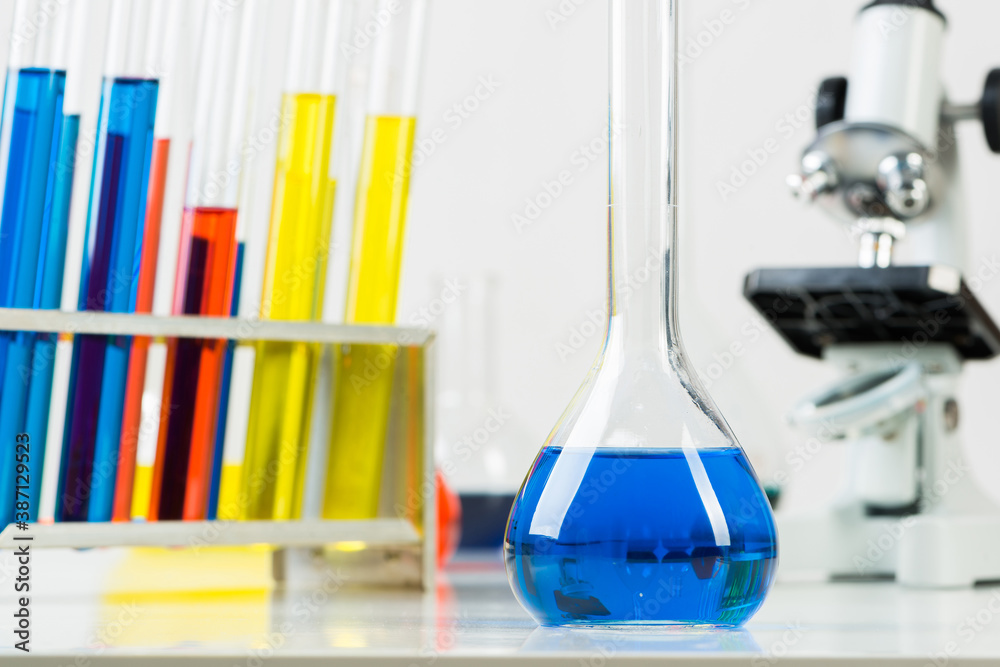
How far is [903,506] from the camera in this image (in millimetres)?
1018

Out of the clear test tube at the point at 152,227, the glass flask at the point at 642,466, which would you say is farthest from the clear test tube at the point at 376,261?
the glass flask at the point at 642,466

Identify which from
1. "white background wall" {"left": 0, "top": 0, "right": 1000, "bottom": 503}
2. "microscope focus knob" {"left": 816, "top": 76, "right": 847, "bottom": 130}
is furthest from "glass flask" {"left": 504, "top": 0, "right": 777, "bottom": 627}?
"white background wall" {"left": 0, "top": 0, "right": 1000, "bottom": 503}

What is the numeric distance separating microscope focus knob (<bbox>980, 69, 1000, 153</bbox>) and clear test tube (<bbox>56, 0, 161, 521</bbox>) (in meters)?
0.75

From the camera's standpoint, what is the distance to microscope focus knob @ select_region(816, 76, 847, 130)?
3.70 feet

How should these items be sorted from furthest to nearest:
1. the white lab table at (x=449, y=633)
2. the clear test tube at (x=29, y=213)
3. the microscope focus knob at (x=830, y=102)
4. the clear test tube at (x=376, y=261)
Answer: the microscope focus knob at (x=830, y=102) → the clear test tube at (x=376, y=261) → the clear test tube at (x=29, y=213) → the white lab table at (x=449, y=633)

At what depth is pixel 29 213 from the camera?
0.79 m

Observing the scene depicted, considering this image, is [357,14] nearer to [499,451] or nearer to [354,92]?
[354,92]

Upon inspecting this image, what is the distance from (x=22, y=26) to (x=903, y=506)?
839 mm

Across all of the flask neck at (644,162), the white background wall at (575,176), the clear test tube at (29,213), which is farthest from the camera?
the white background wall at (575,176)

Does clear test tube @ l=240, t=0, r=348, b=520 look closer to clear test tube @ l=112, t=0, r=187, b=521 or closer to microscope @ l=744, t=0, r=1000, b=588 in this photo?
clear test tube @ l=112, t=0, r=187, b=521

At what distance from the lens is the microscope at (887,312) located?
986 millimetres

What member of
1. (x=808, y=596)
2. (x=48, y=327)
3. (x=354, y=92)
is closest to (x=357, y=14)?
(x=354, y=92)

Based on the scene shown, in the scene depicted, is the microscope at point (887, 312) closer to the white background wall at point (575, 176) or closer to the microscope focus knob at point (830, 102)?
the microscope focus knob at point (830, 102)

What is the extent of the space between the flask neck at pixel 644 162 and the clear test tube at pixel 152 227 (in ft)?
1.23
